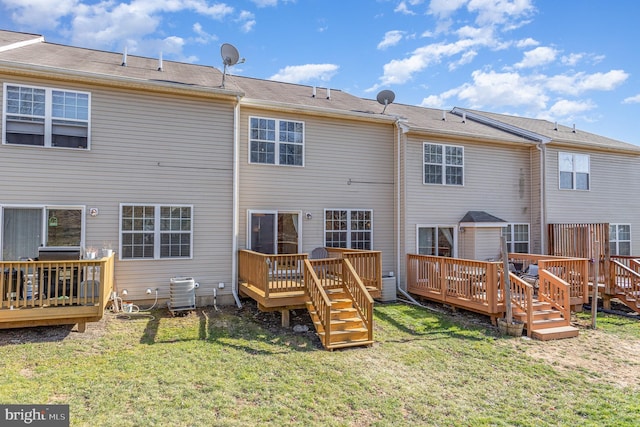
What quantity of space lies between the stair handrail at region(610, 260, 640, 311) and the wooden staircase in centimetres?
347

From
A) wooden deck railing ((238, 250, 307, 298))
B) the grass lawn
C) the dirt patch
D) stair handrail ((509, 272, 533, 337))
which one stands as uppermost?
wooden deck railing ((238, 250, 307, 298))

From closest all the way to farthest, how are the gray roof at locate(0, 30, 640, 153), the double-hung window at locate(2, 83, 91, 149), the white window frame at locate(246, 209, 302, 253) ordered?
the double-hung window at locate(2, 83, 91, 149)
the gray roof at locate(0, 30, 640, 153)
the white window frame at locate(246, 209, 302, 253)

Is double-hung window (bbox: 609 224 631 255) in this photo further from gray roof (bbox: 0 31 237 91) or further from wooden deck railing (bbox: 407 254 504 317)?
gray roof (bbox: 0 31 237 91)

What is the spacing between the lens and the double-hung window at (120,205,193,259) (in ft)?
28.5

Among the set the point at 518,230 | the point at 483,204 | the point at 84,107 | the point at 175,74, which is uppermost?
the point at 175,74

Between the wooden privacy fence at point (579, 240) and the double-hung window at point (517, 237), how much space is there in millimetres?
763

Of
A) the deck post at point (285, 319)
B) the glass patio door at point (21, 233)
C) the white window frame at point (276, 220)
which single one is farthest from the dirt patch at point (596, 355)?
the glass patio door at point (21, 233)

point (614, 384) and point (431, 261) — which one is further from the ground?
point (431, 261)

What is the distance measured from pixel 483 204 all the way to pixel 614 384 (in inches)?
319

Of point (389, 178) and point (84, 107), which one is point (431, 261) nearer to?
point (389, 178)

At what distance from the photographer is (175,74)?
402 inches

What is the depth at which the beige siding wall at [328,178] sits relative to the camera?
10.2 meters

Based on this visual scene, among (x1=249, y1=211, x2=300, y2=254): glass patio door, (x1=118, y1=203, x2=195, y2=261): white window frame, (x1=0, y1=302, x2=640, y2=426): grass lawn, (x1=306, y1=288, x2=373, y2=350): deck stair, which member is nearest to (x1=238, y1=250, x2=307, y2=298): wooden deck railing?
(x1=306, y1=288, x2=373, y2=350): deck stair

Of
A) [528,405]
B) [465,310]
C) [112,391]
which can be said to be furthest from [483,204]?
[112,391]
